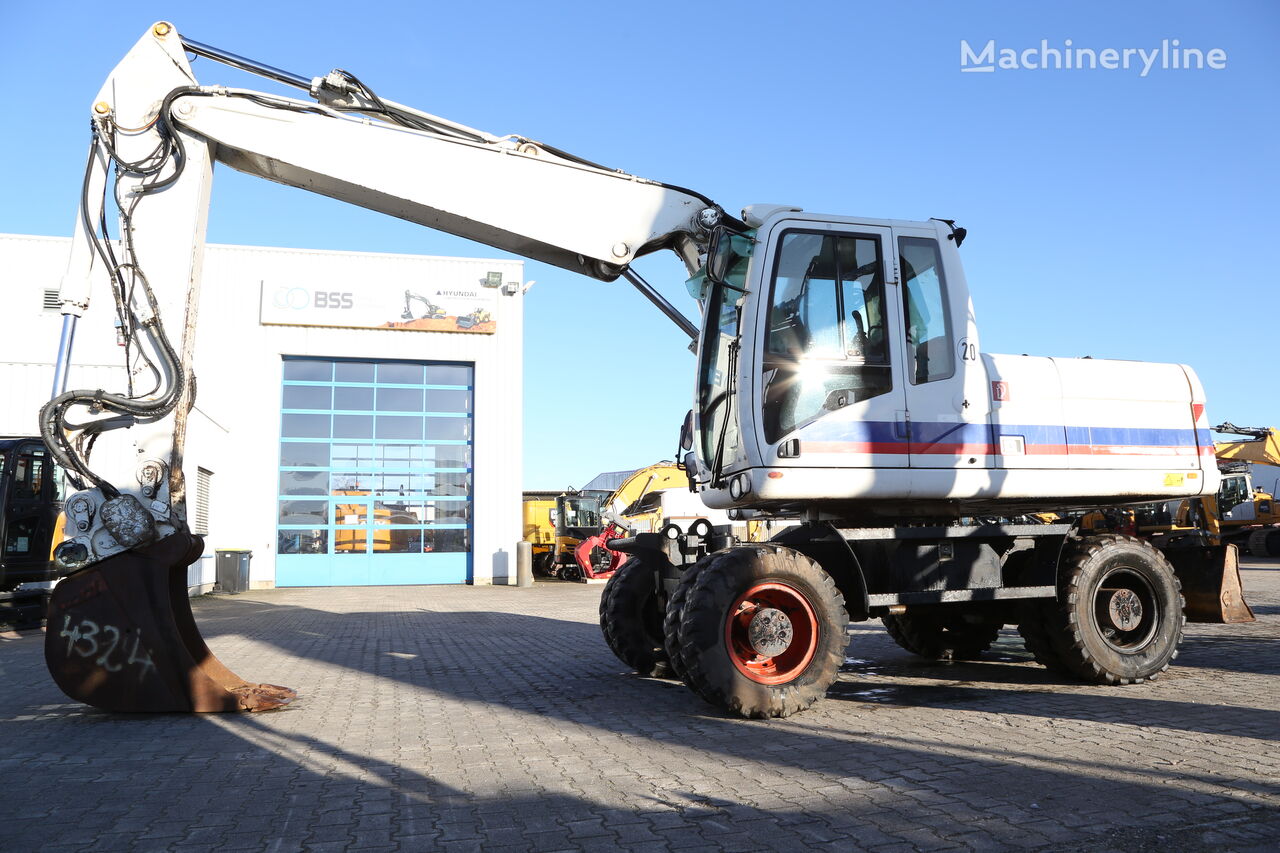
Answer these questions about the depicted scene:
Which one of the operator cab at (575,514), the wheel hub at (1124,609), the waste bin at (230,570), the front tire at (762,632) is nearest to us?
the front tire at (762,632)

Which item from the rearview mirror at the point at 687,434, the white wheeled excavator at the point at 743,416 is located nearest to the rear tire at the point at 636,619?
the white wheeled excavator at the point at 743,416

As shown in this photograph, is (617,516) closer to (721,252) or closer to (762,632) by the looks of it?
(721,252)

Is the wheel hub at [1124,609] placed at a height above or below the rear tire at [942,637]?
above

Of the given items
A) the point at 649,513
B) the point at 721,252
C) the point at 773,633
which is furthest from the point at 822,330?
the point at 649,513

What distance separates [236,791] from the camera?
4102mm

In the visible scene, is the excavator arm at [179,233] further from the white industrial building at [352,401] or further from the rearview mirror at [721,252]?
the white industrial building at [352,401]

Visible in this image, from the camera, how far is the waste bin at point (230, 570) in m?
21.9

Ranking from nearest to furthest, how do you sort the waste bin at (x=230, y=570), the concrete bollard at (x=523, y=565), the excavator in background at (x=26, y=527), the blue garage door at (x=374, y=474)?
the excavator in background at (x=26, y=527)
the waste bin at (x=230, y=570)
the blue garage door at (x=374, y=474)
the concrete bollard at (x=523, y=565)

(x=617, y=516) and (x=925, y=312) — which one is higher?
(x=925, y=312)

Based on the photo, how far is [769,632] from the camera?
5.73 meters

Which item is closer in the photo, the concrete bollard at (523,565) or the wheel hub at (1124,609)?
the wheel hub at (1124,609)

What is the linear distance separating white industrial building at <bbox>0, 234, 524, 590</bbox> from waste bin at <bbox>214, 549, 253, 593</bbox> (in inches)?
48.0

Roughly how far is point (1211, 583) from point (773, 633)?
15.0 ft

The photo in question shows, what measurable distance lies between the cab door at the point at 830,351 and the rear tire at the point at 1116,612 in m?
1.78
